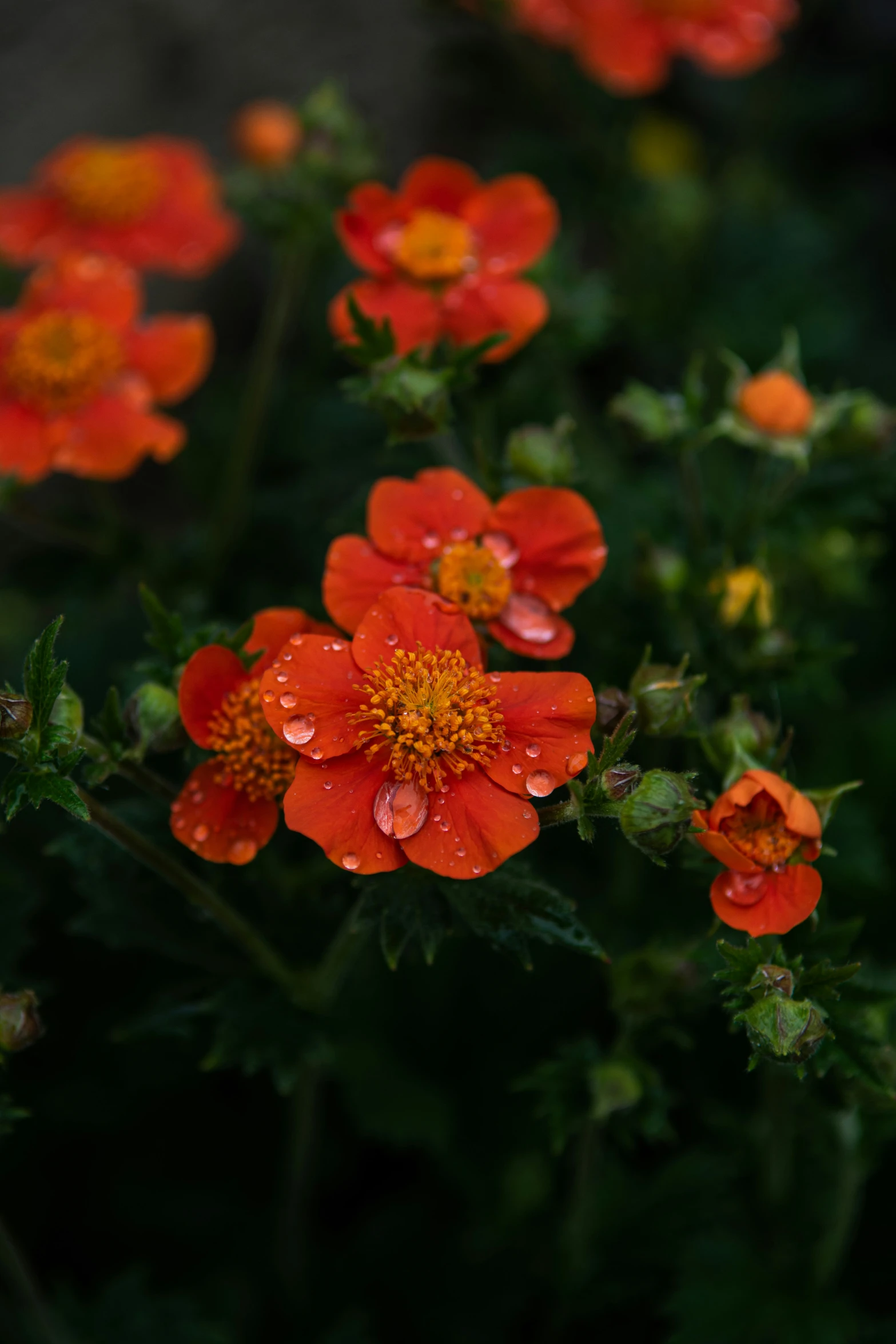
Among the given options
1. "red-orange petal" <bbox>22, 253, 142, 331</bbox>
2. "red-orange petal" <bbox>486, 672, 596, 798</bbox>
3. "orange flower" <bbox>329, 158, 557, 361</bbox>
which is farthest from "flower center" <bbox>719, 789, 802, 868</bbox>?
"red-orange petal" <bbox>22, 253, 142, 331</bbox>

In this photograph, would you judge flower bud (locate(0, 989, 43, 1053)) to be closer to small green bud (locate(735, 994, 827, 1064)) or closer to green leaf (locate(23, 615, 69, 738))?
green leaf (locate(23, 615, 69, 738))

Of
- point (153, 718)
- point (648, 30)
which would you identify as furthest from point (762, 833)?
point (648, 30)

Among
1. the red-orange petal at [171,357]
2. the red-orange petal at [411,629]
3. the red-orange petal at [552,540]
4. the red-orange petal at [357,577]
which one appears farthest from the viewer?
the red-orange petal at [171,357]

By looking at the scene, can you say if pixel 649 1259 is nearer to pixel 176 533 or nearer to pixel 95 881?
pixel 95 881

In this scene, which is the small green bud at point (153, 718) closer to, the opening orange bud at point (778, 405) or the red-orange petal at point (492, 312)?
the red-orange petal at point (492, 312)

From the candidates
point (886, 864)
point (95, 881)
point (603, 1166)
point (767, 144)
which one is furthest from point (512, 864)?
point (767, 144)

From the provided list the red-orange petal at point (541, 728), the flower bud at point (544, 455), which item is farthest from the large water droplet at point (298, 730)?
the flower bud at point (544, 455)
